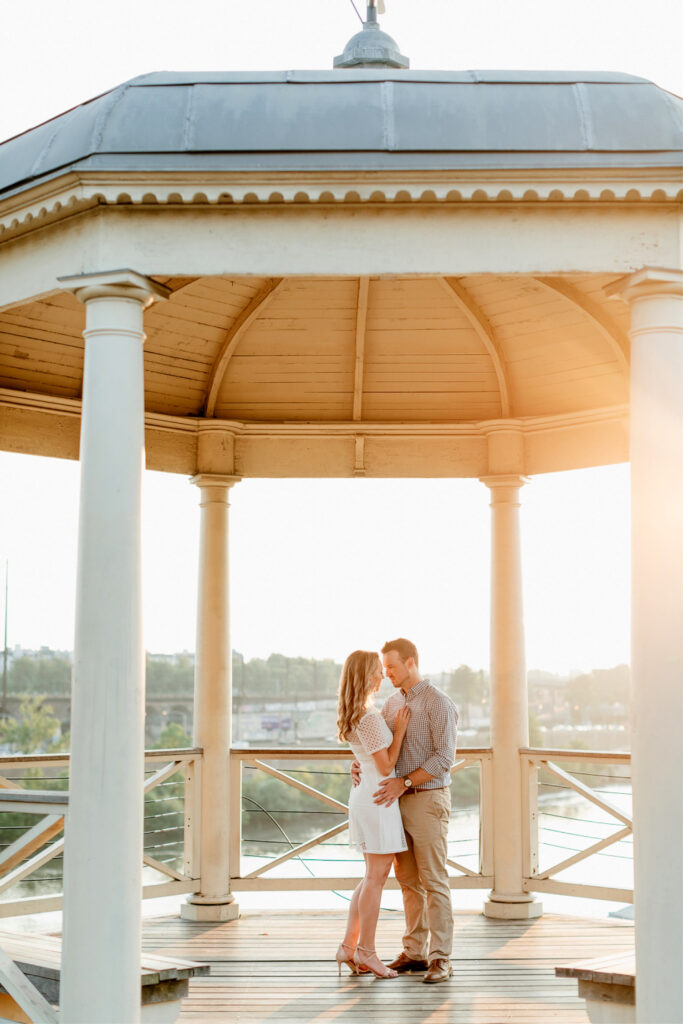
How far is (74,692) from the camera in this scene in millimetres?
5562

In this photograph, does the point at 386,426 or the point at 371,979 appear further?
the point at 386,426

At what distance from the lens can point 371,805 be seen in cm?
718

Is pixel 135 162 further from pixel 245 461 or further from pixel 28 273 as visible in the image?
pixel 245 461

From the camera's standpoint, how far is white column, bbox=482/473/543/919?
31.0ft

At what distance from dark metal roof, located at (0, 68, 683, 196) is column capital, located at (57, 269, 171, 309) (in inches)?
20.8

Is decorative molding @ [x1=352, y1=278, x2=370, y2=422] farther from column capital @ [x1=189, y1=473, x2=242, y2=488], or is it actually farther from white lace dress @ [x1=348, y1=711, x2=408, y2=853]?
white lace dress @ [x1=348, y1=711, x2=408, y2=853]

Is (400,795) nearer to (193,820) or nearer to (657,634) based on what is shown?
(657,634)

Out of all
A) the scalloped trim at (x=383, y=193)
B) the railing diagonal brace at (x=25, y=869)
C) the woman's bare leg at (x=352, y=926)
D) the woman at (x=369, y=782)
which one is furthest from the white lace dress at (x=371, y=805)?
the scalloped trim at (x=383, y=193)

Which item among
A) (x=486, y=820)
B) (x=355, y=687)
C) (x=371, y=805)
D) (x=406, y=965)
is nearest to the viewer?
(x=355, y=687)

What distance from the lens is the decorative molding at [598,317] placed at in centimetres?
864

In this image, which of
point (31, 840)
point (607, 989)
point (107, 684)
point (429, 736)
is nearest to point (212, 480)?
point (429, 736)

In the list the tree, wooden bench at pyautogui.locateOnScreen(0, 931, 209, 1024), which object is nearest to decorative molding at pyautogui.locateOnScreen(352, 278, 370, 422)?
wooden bench at pyautogui.locateOnScreen(0, 931, 209, 1024)

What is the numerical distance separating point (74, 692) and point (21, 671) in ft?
256

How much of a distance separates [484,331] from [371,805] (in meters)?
4.19
